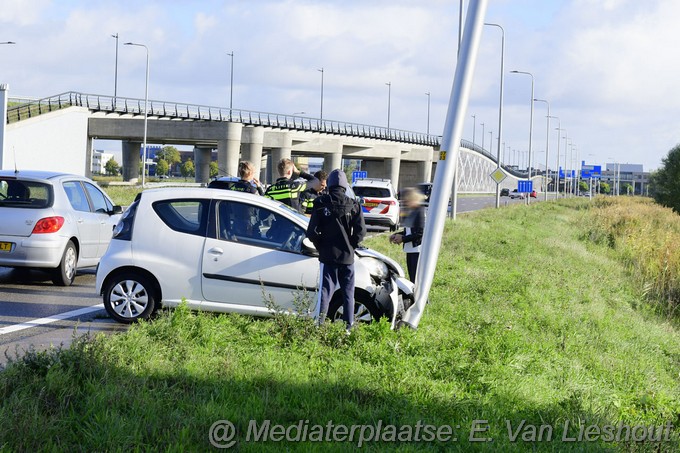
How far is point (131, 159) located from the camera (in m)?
70.4

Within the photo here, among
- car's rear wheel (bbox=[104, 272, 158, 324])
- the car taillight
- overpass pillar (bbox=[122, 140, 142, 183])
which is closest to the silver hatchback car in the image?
the car taillight

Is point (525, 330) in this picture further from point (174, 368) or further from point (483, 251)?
point (483, 251)

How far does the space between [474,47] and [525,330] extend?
13.5 ft

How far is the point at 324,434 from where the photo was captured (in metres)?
5.60

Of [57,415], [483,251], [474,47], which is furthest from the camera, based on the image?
[483,251]

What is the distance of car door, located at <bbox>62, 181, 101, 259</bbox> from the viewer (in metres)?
12.9

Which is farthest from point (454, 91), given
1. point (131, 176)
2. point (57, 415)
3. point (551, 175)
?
point (551, 175)

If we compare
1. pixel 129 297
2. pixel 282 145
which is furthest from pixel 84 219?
pixel 282 145

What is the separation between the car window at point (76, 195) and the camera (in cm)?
1290

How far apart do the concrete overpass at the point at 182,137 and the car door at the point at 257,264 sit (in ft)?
58.0

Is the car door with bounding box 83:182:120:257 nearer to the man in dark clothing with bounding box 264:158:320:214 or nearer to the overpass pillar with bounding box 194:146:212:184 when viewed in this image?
the man in dark clothing with bounding box 264:158:320:214

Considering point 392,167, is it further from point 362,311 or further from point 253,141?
point 362,311

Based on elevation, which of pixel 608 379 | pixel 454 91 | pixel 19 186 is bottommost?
pixel 608 379

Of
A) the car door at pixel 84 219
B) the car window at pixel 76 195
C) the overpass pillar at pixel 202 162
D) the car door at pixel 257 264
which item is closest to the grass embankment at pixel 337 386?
the car door at pixel 257 264
